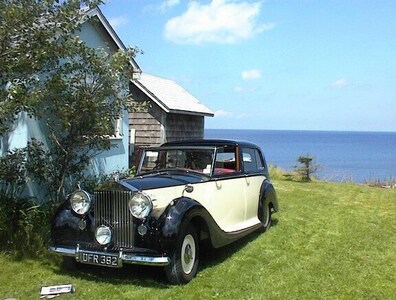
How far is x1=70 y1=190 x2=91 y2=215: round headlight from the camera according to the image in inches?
223

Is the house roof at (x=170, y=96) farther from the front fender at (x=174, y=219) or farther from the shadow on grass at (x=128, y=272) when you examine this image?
the front fender at (x=174, y=219)

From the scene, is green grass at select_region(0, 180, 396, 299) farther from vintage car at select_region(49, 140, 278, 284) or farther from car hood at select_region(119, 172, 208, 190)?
car hood at select_region(119, 172, 208, 190)

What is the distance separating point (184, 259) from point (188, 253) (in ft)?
0.38

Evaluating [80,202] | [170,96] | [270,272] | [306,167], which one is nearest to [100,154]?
[80,202]

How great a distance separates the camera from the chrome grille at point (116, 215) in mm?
5293

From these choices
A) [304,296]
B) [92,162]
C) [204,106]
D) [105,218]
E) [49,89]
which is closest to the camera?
[304,296]

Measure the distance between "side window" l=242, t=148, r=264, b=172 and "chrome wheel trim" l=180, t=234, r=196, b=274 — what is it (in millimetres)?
2350

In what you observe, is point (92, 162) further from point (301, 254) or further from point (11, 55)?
point (301, 254)

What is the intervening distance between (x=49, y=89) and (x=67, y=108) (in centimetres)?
76

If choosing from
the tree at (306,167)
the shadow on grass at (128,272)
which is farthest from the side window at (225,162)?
the tree at (306,167)

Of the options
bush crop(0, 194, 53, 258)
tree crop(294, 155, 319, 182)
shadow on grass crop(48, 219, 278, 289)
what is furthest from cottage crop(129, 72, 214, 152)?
shadow on grass crop(48, 219, 278, 289)

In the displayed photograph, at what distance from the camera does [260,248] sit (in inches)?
283

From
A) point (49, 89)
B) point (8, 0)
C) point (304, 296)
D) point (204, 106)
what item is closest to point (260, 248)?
point (304, 296)

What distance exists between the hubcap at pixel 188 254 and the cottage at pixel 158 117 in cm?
958
